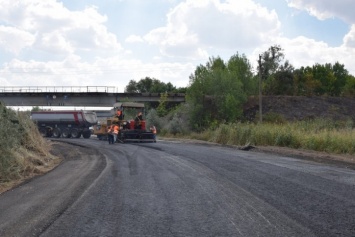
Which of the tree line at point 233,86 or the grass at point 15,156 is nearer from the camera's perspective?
the grass at point 15,156

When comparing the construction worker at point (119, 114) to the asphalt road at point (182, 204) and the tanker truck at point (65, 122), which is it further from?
the asphalt road at point (182, 204)

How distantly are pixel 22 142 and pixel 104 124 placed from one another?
866 inches

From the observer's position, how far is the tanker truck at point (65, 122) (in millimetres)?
48969

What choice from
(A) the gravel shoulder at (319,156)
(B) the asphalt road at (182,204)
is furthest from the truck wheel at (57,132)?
(B) the asphalt road at (182,204)

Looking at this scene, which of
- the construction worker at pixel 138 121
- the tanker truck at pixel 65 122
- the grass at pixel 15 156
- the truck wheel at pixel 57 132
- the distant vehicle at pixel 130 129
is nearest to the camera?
the grass at pixel 15 156

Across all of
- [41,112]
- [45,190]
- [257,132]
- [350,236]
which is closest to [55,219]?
[45,190]

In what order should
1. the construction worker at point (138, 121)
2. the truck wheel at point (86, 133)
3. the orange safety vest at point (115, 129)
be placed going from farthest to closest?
the truck wheel at point (86, 133) → the construction worker at point (138, 121) → the orange safety vest at point (115, 129)

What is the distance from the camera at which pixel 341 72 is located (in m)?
100

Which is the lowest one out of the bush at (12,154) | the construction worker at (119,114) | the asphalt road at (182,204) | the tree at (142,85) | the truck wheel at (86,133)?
the truck wheel at (86,133)

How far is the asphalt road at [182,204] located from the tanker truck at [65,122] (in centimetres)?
3466

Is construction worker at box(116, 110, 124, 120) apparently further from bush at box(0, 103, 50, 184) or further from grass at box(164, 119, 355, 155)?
bush at box(0, 103, 50, 184)

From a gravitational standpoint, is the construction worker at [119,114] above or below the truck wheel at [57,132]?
above

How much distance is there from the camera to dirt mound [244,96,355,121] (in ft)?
196

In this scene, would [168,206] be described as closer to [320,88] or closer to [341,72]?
[320,88]
